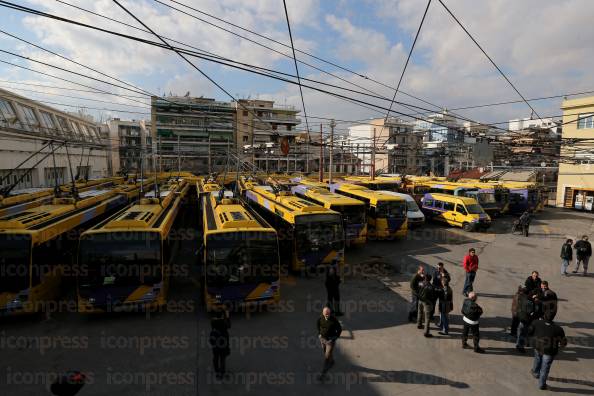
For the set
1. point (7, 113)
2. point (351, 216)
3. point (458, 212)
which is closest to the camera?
point (351, 216)

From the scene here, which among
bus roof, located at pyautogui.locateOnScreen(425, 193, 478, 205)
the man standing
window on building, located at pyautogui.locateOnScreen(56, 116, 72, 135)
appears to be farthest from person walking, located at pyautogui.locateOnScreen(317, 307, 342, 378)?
window on building, located at pyautogui.locateOnScreen(56, 116, 72, 135)

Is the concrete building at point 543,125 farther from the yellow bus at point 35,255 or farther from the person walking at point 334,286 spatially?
the yellow bus at point 35,255

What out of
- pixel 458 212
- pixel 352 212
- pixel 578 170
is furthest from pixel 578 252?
pixel 578 170

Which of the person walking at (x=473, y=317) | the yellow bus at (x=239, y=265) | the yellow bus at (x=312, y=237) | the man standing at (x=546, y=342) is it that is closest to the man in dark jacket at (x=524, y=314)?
the person walking at (x=473, y=317)

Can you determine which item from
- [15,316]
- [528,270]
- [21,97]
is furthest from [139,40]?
[21,97]

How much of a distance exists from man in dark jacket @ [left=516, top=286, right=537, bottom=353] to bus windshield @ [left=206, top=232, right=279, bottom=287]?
578cm

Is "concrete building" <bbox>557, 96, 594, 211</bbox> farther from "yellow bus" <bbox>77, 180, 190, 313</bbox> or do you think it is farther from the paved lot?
"yellow bus" <bbox>77, 180, 190, 313</bbox>

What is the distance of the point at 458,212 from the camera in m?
22.5

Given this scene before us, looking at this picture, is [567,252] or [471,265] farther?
[567,252]

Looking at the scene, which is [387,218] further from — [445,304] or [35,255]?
[35,255]

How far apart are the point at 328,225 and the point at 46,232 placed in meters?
8.61

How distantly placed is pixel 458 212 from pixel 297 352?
1824cm

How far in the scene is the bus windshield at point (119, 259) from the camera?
8578 millimetres

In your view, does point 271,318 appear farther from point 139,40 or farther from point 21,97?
point 21,97
